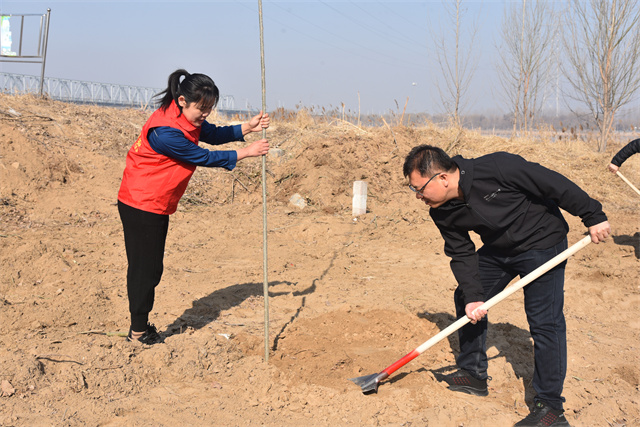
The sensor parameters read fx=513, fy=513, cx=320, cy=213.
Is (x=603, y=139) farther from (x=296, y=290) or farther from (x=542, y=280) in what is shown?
(x=542, y=280)

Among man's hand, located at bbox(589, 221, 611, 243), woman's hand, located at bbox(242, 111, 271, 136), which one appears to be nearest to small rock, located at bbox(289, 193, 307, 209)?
woman's hand, located at bbox(242, 111, 271, 136)

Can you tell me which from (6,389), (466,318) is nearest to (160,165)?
(6,389)

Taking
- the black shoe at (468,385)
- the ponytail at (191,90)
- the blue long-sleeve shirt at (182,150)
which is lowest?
the black shoe at (468,385)

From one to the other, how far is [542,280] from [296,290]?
3.01m

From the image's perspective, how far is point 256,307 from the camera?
4996 mm

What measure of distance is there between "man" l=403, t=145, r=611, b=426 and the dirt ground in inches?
19.4

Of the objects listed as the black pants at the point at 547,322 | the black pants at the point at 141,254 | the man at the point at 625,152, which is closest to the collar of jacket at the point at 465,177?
the black pants at the point at 547,322

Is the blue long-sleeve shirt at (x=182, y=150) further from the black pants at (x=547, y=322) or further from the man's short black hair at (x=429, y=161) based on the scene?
the black pants at (x=547, y=322)

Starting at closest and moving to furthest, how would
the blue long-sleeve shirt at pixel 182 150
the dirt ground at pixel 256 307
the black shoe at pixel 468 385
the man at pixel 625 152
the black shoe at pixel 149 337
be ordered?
1. the dirt ground at pixel 256 307
2. the blue long-sleeve shirt at pixel 182 150
3. the black shoe at pixel 468 385
4. the black shoe at pixel 149 337
5. the man at pixel 625 152

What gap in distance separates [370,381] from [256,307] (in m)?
1.85

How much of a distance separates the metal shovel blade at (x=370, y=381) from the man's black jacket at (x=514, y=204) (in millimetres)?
805

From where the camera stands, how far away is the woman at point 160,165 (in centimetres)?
342

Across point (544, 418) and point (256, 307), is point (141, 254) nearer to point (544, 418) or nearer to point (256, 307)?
point (256, 307)

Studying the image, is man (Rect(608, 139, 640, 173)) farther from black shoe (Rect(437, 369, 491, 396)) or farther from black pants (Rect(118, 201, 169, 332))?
black pants (Rect(118, 201, 169, 332))
